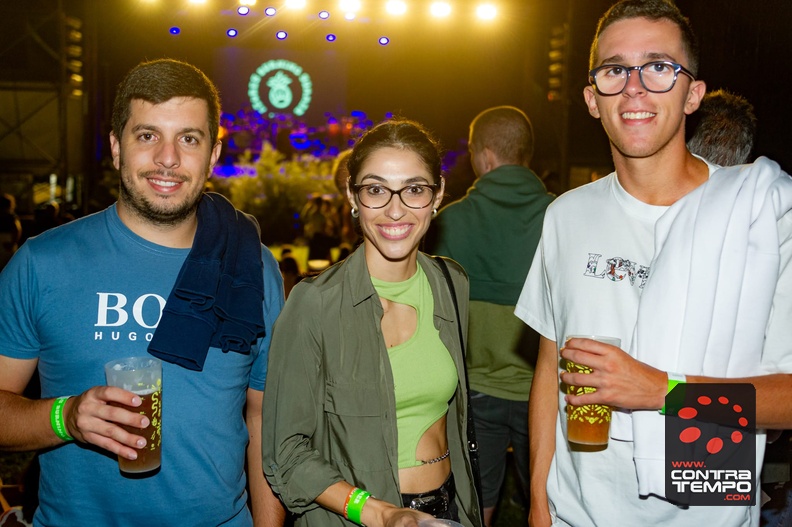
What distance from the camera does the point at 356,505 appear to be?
1899 mm

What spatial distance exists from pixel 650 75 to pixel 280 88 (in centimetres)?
1498

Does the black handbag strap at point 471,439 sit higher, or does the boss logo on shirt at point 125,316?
the boss logo on shirt at point 125,316

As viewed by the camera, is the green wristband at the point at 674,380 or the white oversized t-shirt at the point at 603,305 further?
the white oversized t-shirt at the point at 603,305

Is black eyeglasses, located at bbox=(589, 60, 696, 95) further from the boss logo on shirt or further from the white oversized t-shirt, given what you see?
the boss logo on shirt

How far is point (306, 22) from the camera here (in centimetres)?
1263

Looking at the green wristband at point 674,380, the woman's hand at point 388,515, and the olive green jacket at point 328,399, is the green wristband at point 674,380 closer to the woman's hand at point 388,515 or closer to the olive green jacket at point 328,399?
the woman's hand at point 388,515

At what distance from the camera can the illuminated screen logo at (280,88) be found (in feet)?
52.1

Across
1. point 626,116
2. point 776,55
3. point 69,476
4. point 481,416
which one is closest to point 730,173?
point 626,116

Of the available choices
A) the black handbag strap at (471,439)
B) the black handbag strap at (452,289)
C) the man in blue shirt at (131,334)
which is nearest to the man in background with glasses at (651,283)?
the black handbag strap at (471,439)

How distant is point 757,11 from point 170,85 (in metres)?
4.87

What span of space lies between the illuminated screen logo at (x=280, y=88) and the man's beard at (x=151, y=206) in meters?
14.5

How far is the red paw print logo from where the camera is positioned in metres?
1.71

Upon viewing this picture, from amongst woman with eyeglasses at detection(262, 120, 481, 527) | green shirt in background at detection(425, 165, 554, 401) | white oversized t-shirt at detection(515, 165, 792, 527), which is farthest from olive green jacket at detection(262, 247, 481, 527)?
green shirt in background at detection(425, 165, 554, 401)

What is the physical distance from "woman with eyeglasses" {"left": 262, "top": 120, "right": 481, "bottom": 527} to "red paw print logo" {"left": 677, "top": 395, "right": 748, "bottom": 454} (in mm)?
693
